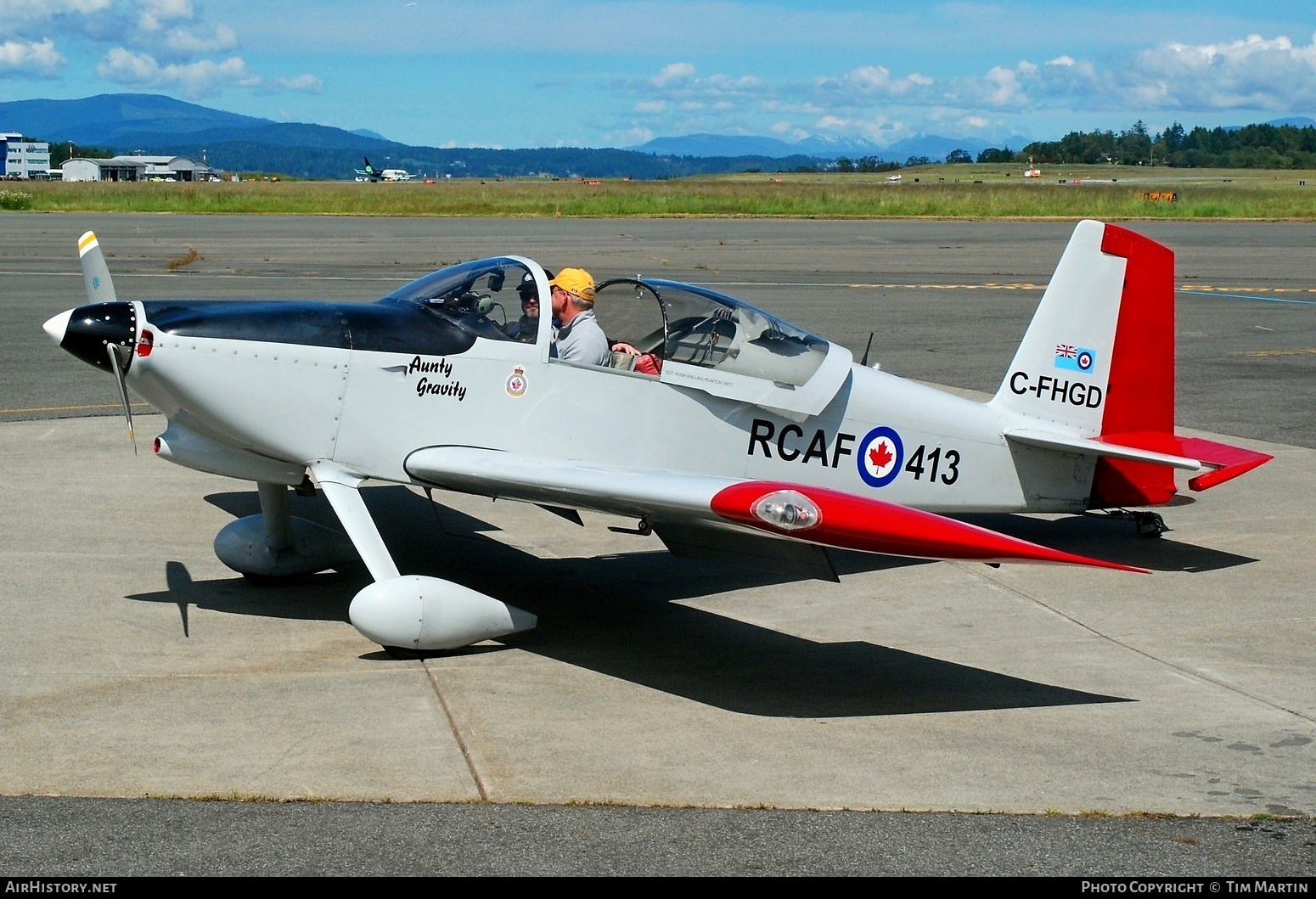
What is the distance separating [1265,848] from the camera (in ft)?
15.3

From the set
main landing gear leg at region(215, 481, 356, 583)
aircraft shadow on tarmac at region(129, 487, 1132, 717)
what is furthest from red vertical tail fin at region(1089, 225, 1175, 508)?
main landing gear leg at region(215, 481, 356, 583)

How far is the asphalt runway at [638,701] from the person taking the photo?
182 inches

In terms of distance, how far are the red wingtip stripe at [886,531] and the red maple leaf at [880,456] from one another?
2.14m

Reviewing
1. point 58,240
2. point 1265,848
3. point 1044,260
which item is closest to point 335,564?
point 1265,848

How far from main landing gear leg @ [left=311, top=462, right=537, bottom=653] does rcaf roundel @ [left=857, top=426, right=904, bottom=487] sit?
2.32m

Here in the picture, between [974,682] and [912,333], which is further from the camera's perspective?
[912,333]

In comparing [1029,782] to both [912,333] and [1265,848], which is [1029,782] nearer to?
[1265,848]

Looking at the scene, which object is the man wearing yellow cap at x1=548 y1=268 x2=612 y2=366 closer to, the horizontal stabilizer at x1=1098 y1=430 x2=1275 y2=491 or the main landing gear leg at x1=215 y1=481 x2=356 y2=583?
the main landing gear leg at x1=215 y1=481 x2=356 y2=583

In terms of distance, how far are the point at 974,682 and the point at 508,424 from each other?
9.44ft

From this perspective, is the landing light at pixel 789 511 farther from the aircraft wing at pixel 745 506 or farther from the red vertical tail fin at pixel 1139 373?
the red vertical tail fin at pixel 1139 373

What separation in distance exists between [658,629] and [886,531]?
2155mm

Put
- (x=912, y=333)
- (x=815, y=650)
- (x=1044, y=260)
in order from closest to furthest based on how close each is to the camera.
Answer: (x=815, y=650) → (x=912, y=333) → (x=1044, y=260)

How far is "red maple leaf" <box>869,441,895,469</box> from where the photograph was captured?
25.8ft
